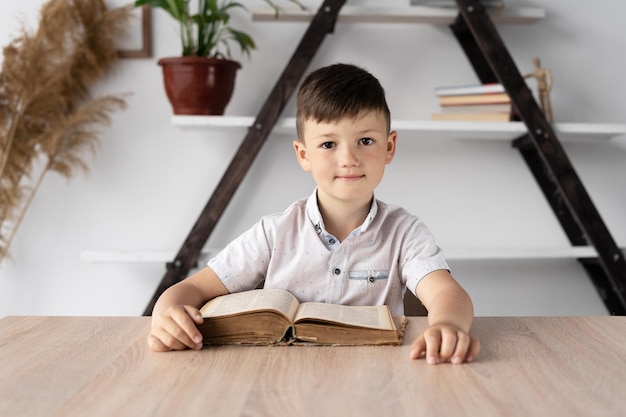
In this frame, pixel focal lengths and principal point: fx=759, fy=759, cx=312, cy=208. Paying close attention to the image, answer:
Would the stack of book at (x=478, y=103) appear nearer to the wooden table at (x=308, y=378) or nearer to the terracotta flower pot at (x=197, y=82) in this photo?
the terracotta flower pot at (x=197, y=82)

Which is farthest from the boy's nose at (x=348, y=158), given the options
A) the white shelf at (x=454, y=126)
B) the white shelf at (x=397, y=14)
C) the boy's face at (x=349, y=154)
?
the white shelf at (x=397, y=14)

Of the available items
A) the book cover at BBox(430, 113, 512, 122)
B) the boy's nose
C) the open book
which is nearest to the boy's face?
the boy's nose

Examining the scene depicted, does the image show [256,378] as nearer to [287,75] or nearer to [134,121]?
[287,75]

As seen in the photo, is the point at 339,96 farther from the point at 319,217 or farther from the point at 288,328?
Result: the point at 288,328

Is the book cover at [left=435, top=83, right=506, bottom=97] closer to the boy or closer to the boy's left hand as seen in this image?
the boy

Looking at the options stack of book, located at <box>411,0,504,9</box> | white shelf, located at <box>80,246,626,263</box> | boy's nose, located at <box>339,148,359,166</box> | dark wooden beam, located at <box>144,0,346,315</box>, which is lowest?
white shelf, located at <box>80,246,626,263</box>

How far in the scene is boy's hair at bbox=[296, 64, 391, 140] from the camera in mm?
1454

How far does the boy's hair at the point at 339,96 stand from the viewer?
1.45m

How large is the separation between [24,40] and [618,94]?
7.30ft

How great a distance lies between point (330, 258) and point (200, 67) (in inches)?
49.0

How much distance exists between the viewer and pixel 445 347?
1008 millimetres

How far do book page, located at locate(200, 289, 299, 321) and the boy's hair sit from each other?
0.38 metres

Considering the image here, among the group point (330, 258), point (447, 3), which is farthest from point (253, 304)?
point (447, 3)

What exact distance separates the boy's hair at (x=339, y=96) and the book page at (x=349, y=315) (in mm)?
399
